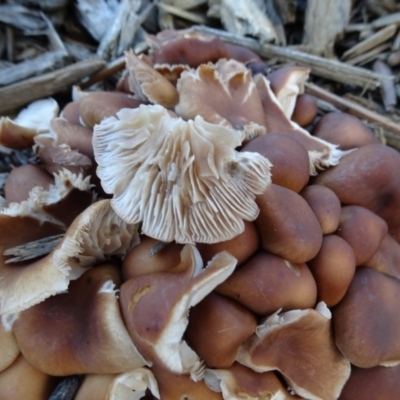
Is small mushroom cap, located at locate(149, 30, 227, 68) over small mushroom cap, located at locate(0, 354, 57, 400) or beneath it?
over

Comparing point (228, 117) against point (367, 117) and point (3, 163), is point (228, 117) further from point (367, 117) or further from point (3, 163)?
point (3, 163)

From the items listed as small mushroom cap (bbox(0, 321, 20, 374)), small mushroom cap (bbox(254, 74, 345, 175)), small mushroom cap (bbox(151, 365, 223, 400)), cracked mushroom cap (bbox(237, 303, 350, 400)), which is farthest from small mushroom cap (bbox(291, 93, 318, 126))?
small mushroom cap (bbox(0, 321, 20, 374))

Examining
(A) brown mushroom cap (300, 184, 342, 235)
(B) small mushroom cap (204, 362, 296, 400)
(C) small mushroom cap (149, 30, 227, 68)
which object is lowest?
(B) small mushroom cap (204, 362, 296, 400)

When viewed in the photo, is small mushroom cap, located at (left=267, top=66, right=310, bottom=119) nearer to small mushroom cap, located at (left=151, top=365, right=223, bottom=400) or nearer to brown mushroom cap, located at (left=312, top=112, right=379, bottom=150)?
brown mushroom cap, located at (left=312, top=112, right=379, bottom=150)

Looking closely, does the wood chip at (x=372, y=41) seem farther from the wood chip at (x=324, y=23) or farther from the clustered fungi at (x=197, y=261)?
the clustered fungi at (x=197, y=261)

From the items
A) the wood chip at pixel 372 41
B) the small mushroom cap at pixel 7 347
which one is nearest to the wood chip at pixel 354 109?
the wood chip at pixel 372 41

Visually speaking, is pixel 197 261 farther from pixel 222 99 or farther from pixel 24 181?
pixel 24 181

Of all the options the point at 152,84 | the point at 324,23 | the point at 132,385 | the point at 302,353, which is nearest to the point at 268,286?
the point at 302,353
